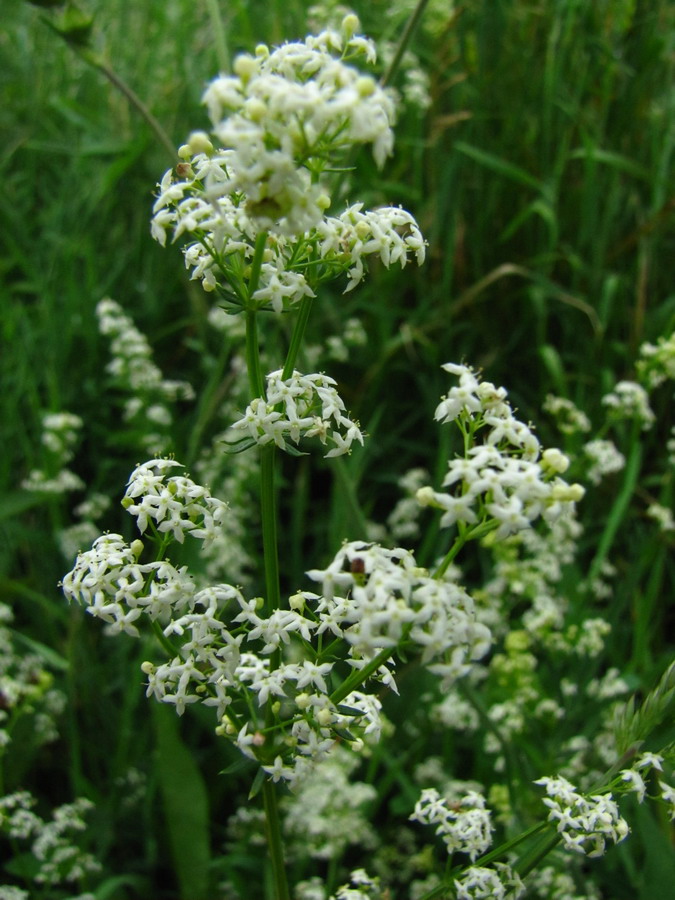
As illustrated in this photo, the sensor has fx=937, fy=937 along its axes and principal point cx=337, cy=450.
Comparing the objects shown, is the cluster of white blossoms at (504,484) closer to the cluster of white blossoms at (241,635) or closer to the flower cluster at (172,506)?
the cluster of white blossoms at (241,635)

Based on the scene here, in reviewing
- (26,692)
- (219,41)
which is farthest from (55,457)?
(219,41)

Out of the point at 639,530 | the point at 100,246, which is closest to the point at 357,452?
the point at 639,530

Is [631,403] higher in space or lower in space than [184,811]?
higher

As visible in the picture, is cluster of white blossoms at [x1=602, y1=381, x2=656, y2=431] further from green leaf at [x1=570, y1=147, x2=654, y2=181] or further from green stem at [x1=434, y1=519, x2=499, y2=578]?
green stem at [x1=434, y1=519, x2=499, y2=578]

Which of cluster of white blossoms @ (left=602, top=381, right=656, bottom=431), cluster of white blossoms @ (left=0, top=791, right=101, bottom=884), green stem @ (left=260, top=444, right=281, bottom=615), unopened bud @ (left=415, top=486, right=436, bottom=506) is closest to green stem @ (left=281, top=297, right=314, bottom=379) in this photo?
green stem @ (left=260, top=444, right=281, bottom=615)

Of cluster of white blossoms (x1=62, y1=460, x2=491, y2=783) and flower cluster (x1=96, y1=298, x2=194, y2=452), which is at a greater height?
flower cluster (x1=96, y1=298, x2=194, y2=452)

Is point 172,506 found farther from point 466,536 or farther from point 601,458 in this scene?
point 601,458

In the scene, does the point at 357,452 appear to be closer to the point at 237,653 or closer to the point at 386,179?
the point at 386,179
